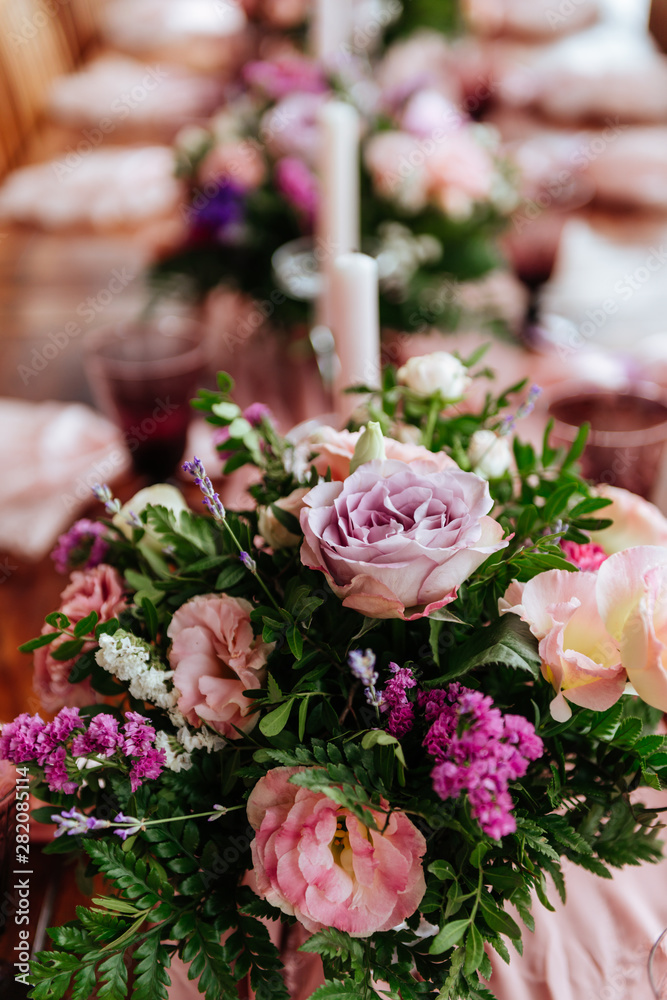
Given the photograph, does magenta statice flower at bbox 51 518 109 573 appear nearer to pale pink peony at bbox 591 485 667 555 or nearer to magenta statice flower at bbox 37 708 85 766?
magenta statice flower at bbox 37 708 85 766

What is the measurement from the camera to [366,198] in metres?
1.17

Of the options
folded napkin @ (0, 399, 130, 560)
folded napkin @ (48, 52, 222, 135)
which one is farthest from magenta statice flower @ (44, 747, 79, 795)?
folded napkin @ (48, 52, 222, 135)

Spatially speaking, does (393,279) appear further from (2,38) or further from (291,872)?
(2,38)

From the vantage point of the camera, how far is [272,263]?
1.14m

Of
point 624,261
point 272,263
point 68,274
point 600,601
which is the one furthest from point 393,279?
point 68,274

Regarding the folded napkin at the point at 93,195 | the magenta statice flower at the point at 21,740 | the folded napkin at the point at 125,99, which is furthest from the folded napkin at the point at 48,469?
the folded napkin at the point at 125,99

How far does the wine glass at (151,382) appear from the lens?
2.41 ft

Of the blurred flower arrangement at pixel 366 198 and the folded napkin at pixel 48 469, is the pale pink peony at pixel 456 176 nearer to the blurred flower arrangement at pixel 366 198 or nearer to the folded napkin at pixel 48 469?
the blurred flower arrangement at pixel 366 198

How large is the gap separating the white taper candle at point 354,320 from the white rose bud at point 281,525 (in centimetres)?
22

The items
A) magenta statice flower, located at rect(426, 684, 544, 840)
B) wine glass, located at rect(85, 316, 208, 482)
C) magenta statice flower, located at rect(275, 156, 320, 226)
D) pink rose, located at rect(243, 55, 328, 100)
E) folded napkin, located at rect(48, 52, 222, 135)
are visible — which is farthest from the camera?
folded napkin, located at rect(48, 52, 222, 135)

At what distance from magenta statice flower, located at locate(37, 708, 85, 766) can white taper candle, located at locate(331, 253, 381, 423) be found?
0.33 metres

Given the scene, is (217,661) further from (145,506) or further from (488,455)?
(488,455)

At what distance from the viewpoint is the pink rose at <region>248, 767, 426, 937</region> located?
31 centimetres

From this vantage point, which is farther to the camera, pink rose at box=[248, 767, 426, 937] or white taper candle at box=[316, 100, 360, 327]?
white taper candle at box=[316, 100, 360, 327]
